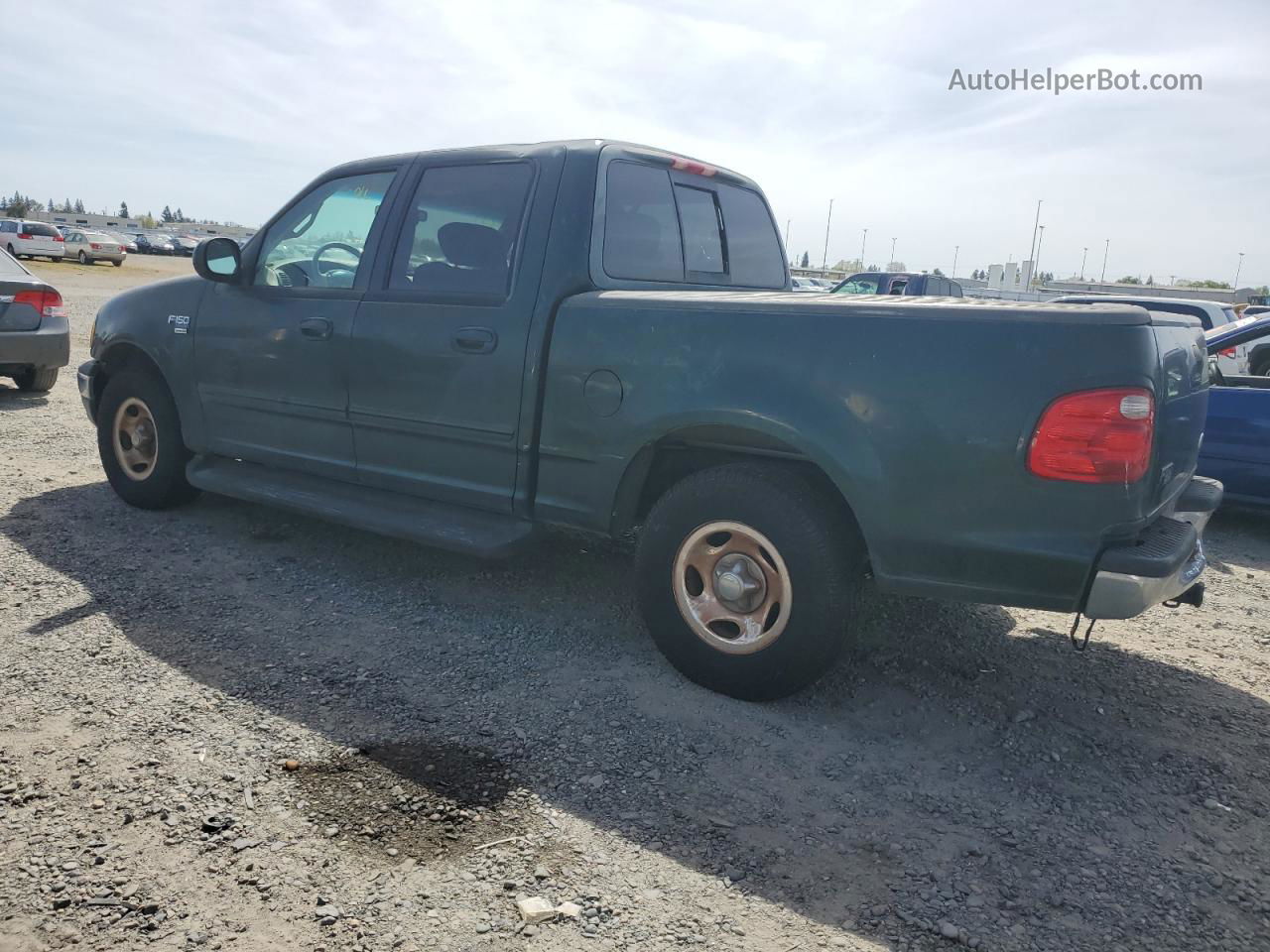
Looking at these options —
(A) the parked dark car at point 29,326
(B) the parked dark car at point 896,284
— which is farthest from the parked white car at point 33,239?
(A) the parked dark car at point 29,326

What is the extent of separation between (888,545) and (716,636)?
2.43 feet

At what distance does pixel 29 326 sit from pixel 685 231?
288 inches

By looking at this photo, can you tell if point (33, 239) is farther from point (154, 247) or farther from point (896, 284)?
point (896, 284)

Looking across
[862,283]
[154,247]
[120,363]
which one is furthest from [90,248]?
[120,363]

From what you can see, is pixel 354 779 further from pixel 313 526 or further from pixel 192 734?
pixel 313 526

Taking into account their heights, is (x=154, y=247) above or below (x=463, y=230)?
above

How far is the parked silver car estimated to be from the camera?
135ft

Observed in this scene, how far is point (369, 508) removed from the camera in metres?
4.48

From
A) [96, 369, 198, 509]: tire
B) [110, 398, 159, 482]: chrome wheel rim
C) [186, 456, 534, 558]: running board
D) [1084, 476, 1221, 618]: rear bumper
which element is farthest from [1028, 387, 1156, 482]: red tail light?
[110, 398, 159, 482]: chrome wheel rim

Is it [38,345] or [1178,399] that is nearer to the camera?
[1178,399]

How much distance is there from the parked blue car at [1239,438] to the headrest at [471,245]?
4.93 metres

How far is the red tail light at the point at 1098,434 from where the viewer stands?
2.78m

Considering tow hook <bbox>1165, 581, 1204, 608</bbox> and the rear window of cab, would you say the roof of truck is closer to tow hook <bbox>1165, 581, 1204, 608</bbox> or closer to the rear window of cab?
the rear window of cab

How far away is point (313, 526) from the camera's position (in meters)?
5.53
